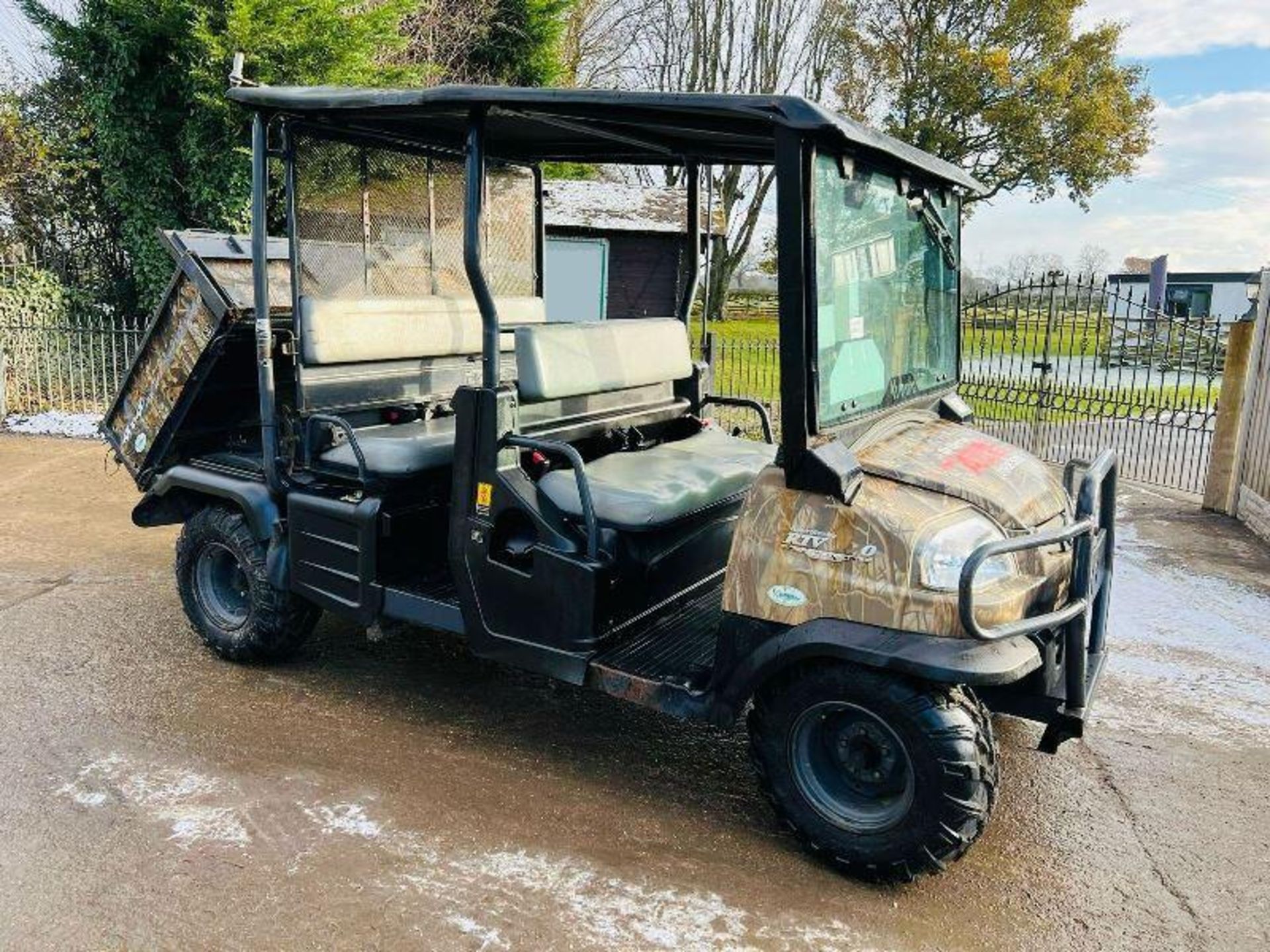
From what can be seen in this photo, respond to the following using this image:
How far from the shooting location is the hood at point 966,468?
2.96 m

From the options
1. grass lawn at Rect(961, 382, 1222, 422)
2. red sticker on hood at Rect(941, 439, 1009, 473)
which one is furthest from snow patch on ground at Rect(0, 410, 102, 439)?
grass lawn at Rect(961, 382, 1222, 422)

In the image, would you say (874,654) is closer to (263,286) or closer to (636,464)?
(636,464)

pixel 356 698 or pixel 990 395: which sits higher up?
pixel 990 395

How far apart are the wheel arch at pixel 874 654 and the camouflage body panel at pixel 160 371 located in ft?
9.41

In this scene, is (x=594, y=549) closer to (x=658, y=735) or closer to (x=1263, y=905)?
(x=658, y=735)

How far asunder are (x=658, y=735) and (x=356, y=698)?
1.37 metres

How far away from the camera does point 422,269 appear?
4688 mm

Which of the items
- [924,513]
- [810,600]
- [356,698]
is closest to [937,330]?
[924,513]

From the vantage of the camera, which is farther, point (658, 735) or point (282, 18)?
point (282, 18)

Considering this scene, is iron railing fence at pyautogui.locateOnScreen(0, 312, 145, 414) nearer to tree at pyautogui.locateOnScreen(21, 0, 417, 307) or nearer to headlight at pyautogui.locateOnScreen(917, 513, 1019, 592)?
tree at pyautogui.locateOnScreen(21, 0, 417, 307)

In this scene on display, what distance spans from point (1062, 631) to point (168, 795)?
311 cm

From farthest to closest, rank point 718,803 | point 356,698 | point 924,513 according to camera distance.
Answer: point 356,698 → point 718,803 → point 924,513

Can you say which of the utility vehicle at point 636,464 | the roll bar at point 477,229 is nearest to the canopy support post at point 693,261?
the utility vehicle at point 636,464

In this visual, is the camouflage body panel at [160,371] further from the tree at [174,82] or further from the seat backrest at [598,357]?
the tree at [174,82]
